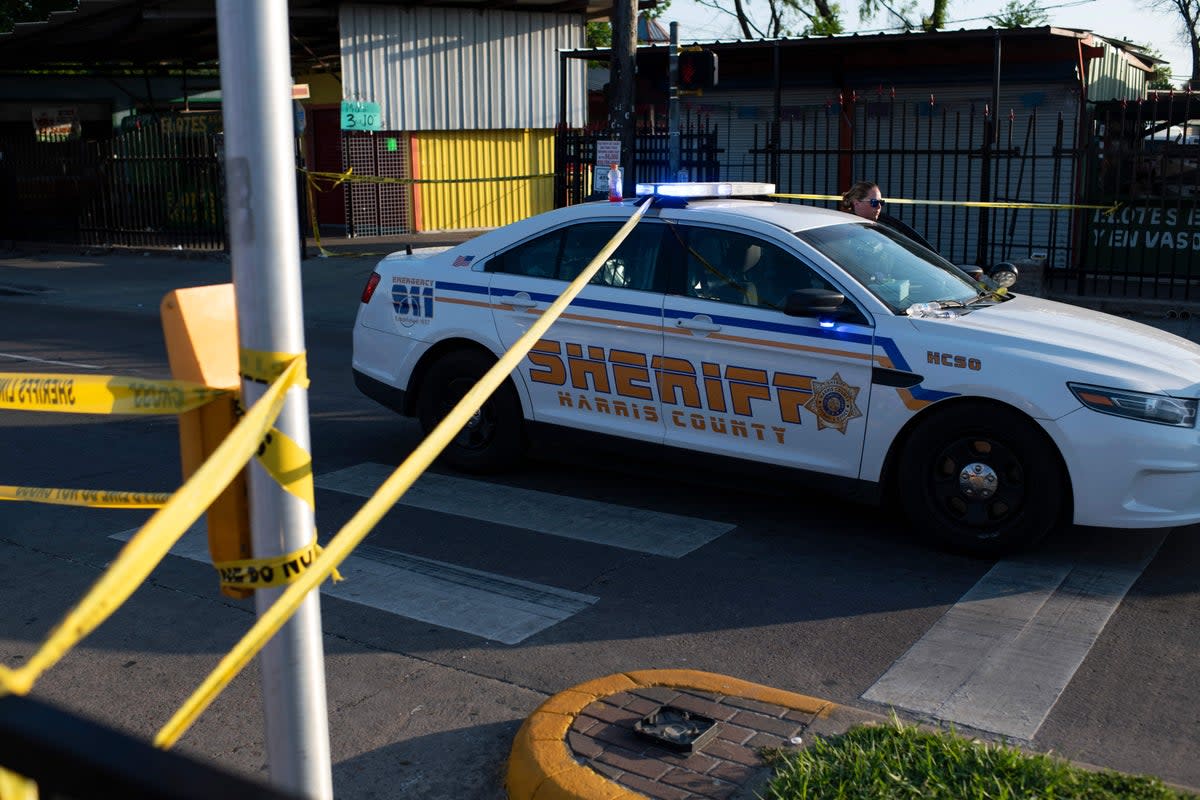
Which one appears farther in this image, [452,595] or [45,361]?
[45,361]

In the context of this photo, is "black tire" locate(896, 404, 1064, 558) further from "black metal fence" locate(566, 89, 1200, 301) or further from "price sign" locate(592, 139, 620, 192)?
"price sign" locate(592, 139, 620, 192)

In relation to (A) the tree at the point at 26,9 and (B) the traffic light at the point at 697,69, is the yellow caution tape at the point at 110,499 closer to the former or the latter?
(B) the traffic light at the point at 697,69

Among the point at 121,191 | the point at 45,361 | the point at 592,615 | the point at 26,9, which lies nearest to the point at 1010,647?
the point at 592,615

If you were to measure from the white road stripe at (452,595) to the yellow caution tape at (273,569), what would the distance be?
9.35ft

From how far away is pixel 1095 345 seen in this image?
6.11m

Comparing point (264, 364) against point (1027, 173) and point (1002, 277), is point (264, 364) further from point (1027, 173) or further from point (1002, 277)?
point (1027, 173)

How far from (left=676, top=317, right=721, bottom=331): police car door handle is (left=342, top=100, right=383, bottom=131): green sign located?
56.2 ft

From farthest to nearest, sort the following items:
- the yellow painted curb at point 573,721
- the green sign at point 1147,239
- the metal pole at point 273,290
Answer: the green sign at point 1147,239 → the yellow painted curb at point 573,721 → the metal pole at point 273,290

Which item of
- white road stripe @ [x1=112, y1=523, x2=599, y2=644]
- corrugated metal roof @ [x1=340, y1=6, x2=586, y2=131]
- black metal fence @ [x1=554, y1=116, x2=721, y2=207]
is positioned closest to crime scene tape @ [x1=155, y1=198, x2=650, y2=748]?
white road stripe @ [x1=112, y1=523, x2=599, y2=644]

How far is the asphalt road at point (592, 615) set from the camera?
4500 millimetres

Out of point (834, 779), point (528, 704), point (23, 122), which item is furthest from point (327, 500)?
point (23, 122)

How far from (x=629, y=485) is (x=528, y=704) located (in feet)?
9.93

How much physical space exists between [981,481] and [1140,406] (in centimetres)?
79

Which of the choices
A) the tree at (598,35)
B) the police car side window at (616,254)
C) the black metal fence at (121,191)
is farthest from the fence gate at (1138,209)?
the tree at (598,35)
